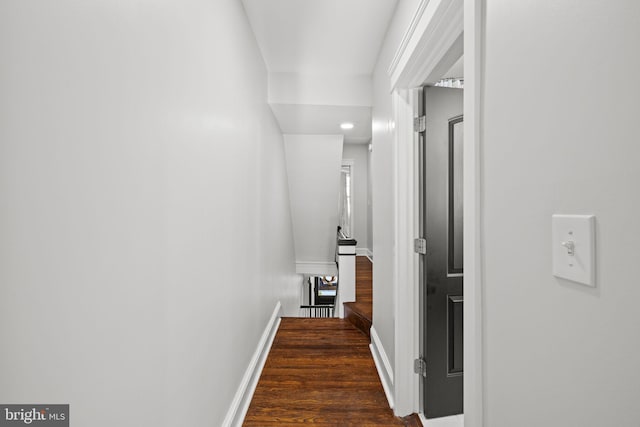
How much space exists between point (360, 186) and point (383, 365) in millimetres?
4294

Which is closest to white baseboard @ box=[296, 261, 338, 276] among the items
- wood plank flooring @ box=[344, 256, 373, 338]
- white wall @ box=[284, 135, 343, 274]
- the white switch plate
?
white wall @ box=[284, 135, 343, 274]

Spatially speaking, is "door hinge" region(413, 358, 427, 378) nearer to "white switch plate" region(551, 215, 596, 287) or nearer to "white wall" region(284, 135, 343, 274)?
"white switch plate" region(551, 215, 596, 287)

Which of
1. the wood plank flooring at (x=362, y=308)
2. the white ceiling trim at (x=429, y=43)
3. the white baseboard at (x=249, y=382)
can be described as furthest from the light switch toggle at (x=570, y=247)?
the wood plank flooring at (x=362, y=308)

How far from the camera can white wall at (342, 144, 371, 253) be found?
611 cm

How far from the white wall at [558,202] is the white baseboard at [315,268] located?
15.3ft

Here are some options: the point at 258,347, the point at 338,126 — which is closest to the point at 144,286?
the point at 258,347

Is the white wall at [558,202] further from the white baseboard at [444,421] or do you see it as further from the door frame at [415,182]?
the white baseboard at [444,421]

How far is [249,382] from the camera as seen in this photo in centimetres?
201

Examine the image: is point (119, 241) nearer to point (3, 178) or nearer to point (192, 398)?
point (3, 178)

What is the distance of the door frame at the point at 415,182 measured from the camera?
0.85 metres

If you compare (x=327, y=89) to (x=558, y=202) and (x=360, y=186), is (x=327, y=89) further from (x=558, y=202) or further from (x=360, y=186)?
(x=360, y=186)

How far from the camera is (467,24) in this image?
887 millimetres

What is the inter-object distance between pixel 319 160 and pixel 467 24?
346cm

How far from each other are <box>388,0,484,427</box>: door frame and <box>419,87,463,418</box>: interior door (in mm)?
75
